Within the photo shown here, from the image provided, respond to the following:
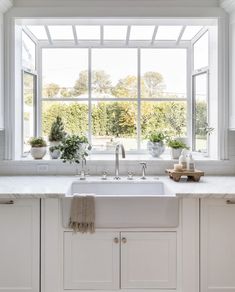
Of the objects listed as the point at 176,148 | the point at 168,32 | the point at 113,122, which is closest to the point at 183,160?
the point at 176,148

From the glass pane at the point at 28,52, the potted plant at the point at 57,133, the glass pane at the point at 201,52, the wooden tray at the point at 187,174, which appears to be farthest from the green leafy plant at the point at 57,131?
the glass pane at the point at 201,52

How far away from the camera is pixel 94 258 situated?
2359mm

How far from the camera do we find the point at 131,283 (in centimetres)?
238

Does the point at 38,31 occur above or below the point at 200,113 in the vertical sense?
above

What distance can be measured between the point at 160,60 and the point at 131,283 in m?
2.34

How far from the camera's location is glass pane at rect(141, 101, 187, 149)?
357cm

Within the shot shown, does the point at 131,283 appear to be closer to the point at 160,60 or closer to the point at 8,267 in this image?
the point at 8,267

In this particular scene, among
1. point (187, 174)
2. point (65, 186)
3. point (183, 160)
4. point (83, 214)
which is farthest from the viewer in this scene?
point (183, 160)

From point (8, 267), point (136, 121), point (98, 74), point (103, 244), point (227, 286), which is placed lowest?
point (227, 286)

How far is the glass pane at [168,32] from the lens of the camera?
11.1 ft

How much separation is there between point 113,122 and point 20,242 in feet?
5.54

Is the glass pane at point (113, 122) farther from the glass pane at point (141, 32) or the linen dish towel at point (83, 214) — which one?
the linen dish towel at point (83, 214)

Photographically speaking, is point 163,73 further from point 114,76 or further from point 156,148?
point 156,148

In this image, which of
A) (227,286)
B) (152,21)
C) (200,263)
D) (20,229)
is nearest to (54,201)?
(20,229)
